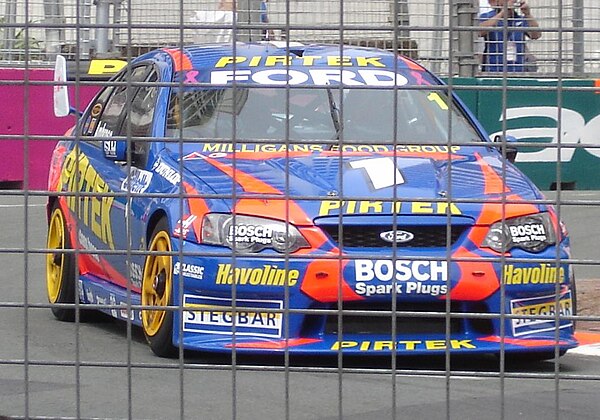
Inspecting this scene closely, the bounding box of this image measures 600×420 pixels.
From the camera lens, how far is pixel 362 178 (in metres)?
4.87

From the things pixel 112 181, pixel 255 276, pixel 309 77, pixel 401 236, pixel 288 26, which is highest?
pixel 288 26

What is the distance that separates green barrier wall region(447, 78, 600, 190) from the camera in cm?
386

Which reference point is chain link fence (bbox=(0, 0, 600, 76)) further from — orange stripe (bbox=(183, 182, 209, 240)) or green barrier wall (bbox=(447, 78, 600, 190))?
orange stripe (bbox=(183, 182, 209, 240))

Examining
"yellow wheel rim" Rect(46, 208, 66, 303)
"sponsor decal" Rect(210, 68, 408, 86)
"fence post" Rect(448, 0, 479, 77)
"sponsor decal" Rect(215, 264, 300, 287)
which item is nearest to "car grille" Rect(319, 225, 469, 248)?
"sponsor decal" Rect(215, 264, 300, 287)

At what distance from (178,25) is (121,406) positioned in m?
1.59

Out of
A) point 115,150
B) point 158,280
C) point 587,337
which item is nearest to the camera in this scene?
point 115,150

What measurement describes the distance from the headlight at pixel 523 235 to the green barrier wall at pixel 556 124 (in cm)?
20

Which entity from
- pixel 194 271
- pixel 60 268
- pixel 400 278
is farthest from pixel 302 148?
pixel 60 268

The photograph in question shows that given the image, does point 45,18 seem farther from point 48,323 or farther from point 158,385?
point 48,323

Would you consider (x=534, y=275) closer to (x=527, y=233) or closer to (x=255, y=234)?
(x=527, y=233)

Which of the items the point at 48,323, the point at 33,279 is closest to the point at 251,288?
the point at 48,323

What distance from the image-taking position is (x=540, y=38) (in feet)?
13.3

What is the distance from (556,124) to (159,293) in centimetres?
174

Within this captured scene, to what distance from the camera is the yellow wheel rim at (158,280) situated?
5129 millimetres
